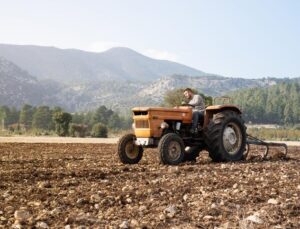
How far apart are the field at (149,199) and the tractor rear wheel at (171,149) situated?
1626mm

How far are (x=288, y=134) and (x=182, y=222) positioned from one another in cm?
6321

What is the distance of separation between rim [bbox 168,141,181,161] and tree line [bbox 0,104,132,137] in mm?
38868

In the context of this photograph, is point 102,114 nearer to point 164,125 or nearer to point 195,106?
point 195,106

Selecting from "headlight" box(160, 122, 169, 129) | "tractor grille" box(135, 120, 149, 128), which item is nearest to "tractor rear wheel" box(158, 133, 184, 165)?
"headlight" box(160, 122, 169, 129)

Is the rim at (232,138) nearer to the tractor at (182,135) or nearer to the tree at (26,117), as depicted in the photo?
the tractor at (182,135)

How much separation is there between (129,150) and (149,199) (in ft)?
21.3

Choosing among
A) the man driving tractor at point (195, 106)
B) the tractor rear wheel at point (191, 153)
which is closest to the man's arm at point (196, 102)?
the man driving tractor at point (195, 106)

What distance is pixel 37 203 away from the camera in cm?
665

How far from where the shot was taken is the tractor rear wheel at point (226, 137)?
13206 mm

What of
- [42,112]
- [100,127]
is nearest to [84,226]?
[100,127]

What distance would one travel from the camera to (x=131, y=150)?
13.6 metres

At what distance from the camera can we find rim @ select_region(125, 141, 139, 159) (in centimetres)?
1344

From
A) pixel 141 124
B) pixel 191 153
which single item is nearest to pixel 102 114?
pixel 191 153

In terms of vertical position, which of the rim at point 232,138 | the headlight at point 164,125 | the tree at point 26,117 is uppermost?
the tree at point 26,117
